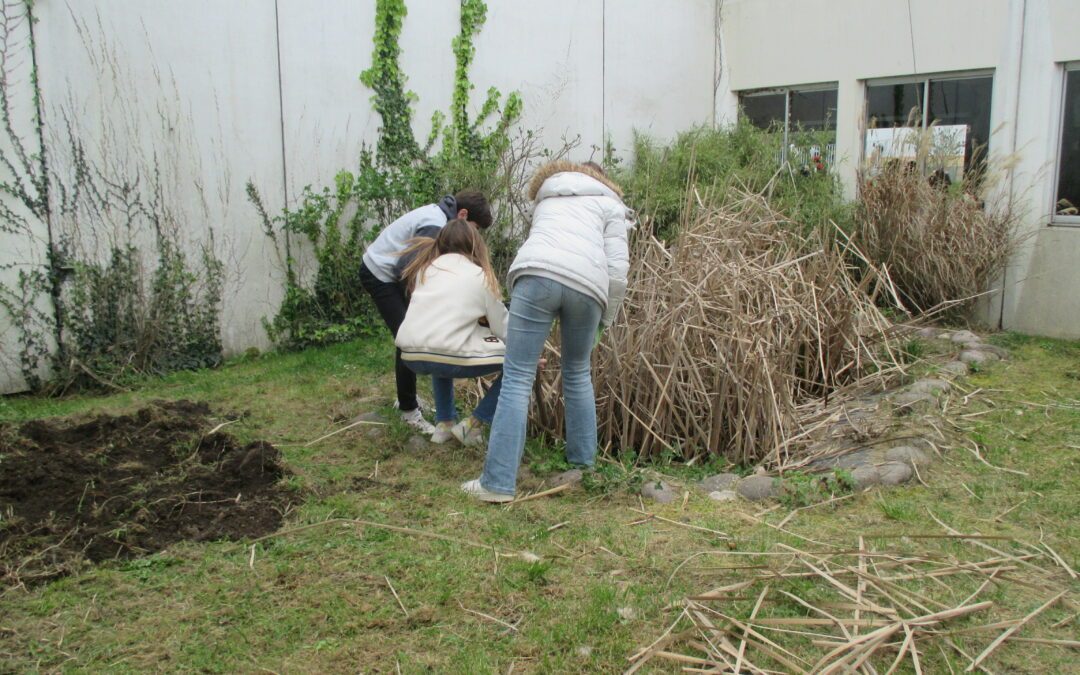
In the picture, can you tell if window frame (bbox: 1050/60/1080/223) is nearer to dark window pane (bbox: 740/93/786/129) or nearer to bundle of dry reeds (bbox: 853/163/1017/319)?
bundle of dry reeds (bbox: 853/163/1017/319)

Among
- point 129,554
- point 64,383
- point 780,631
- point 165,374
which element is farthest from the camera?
point 165,374

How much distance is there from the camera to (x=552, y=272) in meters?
4.03

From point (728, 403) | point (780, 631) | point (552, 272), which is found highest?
point (552, 272)

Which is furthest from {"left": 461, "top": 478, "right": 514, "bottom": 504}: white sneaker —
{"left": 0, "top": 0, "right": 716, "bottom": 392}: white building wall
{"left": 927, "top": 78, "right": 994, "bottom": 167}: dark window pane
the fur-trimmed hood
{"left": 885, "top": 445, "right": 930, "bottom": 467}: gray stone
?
{"left": 927, "top": 78, "right": 994, "bottom": 167}: dark window pane

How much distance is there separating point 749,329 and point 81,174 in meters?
4.92

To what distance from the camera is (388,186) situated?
8.18 metres

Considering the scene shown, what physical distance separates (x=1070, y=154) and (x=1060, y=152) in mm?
80

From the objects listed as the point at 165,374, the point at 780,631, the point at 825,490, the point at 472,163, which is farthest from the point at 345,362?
the point at 780,631

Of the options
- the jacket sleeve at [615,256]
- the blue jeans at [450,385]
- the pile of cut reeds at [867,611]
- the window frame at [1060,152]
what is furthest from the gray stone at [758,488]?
the window frame at [1060,152]

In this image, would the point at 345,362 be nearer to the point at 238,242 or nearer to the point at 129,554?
the point at 238,242

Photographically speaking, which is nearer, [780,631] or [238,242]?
[780,631]

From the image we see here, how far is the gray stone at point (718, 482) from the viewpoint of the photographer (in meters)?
4.43

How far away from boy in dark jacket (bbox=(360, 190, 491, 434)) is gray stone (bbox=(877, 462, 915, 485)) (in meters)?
2.46

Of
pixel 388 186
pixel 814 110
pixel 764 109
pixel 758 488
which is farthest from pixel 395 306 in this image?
pixel 764 109
